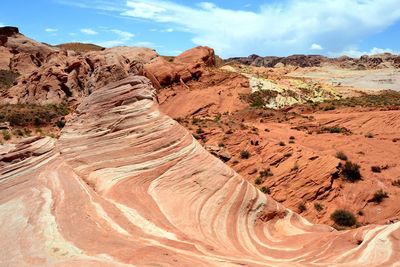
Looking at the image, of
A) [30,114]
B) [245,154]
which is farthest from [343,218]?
[30,114]

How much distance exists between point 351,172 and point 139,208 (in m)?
16.5

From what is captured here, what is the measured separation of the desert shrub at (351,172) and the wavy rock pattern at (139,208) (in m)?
12.3

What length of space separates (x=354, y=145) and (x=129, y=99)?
61.4 ft

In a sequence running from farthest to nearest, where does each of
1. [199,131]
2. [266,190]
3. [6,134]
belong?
[199,131]
[6,134]
[266,190]

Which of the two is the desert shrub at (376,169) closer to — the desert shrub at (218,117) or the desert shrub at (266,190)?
the desert shrub at (266,190)

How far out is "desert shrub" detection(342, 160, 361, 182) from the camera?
2208 cm

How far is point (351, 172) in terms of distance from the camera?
22.3 metres

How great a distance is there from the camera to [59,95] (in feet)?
151

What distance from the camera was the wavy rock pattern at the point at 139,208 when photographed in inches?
257

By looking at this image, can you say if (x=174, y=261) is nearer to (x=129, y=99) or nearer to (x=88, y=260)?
(x=88, y=260)

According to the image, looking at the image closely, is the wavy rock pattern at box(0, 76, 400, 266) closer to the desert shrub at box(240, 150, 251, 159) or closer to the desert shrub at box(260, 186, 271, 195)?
the desert shrub at box(260, 186, 271, 195)

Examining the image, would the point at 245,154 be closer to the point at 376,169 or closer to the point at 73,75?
the point at 376,169

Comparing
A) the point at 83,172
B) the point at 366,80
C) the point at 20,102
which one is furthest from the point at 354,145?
the point at 366,80

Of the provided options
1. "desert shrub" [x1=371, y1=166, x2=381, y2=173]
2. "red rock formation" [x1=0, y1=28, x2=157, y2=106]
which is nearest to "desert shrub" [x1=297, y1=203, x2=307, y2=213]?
"desert shrub" [x1=371, y1=166, x2=381, y2=173]
